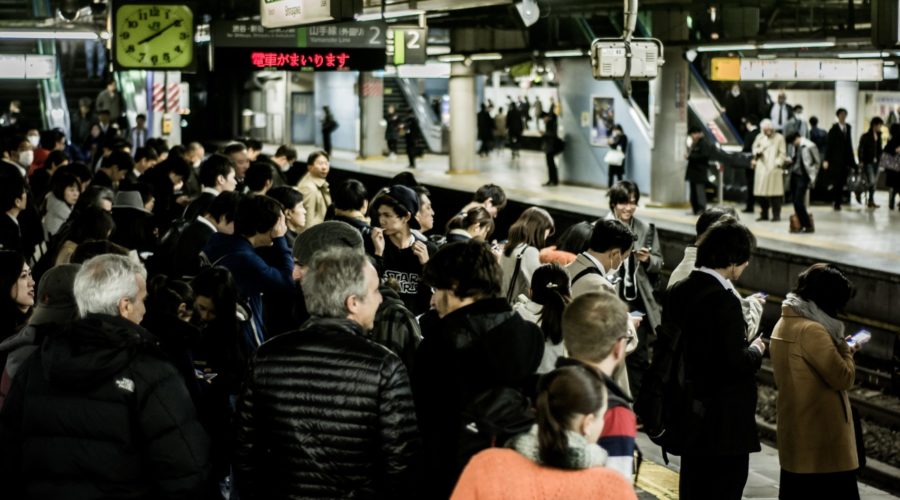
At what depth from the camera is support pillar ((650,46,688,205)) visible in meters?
22.4

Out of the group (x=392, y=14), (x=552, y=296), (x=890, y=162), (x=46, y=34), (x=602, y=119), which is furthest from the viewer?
(x=602, y=119)

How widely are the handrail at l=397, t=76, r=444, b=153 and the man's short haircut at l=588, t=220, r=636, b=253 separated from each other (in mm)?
34451

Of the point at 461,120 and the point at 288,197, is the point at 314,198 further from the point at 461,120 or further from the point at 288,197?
the point at 461,120

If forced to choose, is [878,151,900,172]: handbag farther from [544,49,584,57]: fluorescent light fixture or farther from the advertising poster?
the advertising poster

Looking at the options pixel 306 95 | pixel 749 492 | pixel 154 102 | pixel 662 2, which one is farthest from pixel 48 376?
pixel 306 95

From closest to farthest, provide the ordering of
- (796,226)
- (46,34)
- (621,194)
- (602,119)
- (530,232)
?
(530,232)
(621,194)
(796,226)
(46,34)
(602,119)

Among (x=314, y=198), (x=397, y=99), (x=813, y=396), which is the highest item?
(x=397, y=99)

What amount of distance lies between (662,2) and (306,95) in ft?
87.5

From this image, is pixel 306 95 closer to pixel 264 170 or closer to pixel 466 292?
pixel 264 170

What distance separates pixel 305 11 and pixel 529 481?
8.40 m

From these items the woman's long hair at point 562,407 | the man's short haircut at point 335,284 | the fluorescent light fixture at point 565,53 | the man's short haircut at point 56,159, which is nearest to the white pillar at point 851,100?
the fluorescent light fixture at point 565,53

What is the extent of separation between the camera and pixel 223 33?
48.7 feet

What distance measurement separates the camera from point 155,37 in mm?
13984

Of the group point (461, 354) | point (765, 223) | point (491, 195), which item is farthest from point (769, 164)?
point (461, 354)
